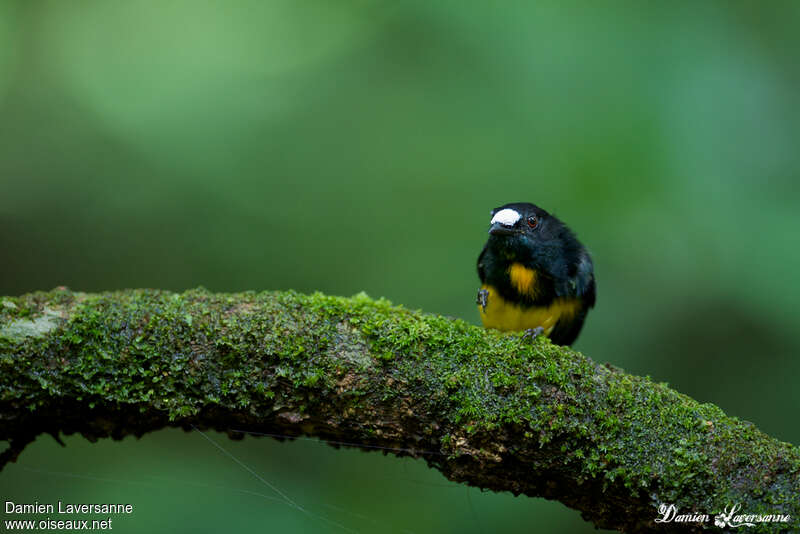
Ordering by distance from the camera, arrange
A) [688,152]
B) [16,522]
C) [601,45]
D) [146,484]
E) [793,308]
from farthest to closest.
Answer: [601,45], [688,152], [793,308], [146,484], [16,522]

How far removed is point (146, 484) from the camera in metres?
3.38

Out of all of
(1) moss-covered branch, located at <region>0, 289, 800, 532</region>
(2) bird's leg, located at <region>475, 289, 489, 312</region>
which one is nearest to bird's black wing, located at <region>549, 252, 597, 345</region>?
(2) bird's leg, located at <region>475, 289, 489, 312</region>

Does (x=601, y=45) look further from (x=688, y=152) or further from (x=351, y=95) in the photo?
(x=351, y=95)

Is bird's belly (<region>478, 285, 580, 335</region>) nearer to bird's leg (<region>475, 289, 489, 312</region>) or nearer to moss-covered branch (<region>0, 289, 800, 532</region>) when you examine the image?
bird's leg (<region>475, 289, 489, 312</region>)

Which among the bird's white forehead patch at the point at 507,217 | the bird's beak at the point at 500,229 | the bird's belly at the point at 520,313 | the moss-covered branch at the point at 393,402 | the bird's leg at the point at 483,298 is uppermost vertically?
the bird's white forehead patch at the point at 507,217

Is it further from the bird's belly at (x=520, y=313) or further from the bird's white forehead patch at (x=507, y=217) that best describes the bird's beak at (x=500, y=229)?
the bird's belly at (x=520, y=313)

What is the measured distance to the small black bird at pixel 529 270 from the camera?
2963 mm

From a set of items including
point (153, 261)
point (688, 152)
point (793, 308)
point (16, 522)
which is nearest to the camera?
point (16, 522)

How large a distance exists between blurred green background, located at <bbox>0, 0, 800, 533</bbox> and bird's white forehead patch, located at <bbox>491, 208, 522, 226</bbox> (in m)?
1.41

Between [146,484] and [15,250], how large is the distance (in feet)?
7.89

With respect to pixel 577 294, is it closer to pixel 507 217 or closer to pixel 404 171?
pixel 507 217

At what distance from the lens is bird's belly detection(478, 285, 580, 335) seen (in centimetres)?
303

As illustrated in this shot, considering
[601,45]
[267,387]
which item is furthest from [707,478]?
[601,45]

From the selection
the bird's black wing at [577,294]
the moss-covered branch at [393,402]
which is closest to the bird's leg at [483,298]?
the bird's black wing at [577,294]
